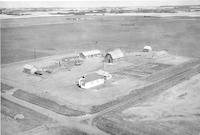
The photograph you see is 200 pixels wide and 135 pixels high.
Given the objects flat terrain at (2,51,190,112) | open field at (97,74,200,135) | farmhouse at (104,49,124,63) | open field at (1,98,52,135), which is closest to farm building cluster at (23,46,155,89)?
farmhouse at (104,49,124,63)

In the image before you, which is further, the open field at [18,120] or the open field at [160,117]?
the open field at [18,120]

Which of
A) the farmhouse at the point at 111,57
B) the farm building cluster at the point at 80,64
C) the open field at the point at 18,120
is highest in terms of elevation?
the farmhouse at the point at 111,57

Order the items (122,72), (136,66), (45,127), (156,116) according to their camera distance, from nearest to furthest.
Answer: (45,127) → (156,116) → (122,72) → (136,66)

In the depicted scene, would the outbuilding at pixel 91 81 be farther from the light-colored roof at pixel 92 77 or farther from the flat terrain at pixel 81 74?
the flat terrain at pixel 81 74

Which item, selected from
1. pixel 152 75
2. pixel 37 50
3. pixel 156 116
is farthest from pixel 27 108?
pixel 37 50

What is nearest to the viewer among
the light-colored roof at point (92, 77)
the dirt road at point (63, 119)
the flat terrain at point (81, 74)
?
the dirt road at point (63, 119)

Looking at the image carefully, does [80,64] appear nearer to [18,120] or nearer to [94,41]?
[18,120]

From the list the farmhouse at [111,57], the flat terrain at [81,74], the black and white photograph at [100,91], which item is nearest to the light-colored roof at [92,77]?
the black and white photograph at [100,91]

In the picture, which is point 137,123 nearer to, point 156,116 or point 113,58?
point 156,116

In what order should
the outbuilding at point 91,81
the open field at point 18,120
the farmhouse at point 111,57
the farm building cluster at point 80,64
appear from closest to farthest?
the open field at point 18,120 < the outbuilding at point 91,81 < the farm building cluster at point 80,64 < the farmhouse at point 111,57
